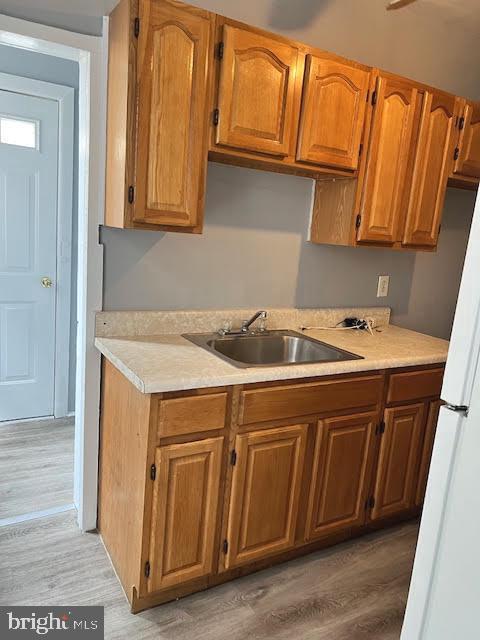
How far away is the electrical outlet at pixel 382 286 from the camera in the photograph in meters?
2.83

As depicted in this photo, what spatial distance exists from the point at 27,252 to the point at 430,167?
7.98 feet

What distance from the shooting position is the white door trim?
177 centimetres

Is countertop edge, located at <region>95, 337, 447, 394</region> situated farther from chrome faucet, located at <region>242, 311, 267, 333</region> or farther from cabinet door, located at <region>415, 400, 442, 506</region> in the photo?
chrome faucet, located at <region>242, 311, 267, 333</region>

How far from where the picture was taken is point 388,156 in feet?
7.31

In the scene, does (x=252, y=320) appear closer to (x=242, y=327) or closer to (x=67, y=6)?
(x=242, y=327)

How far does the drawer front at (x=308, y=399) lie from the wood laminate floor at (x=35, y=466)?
1.27 m

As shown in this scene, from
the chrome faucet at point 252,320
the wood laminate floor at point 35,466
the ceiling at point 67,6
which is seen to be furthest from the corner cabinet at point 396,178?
the wood laminate floor at point 35,466

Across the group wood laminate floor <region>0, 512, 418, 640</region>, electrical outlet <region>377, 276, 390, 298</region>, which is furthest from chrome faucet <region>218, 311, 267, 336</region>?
wood laminate floor <region>0, 512, 418, 640</region>

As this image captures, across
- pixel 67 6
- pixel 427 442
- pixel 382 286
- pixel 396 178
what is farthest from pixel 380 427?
pixel 67 6

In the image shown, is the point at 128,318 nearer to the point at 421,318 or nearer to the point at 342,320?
the point at 342,320

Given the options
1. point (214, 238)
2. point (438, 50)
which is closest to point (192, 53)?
point (214, 238)

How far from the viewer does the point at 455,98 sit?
7.77 feet

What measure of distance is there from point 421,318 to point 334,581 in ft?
5.70

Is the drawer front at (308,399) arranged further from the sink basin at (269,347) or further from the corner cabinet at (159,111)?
the corner cabinet at (159,111)
